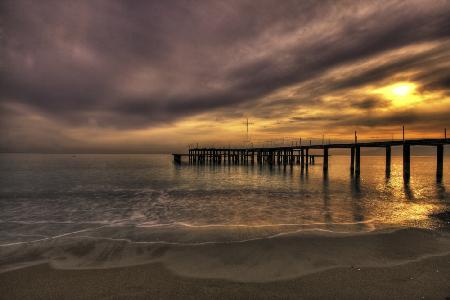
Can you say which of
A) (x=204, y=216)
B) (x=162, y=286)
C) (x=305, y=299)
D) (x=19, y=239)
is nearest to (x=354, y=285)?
(x=305, y=299)

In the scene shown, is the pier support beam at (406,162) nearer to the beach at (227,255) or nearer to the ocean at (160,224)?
the ocean at (160,224)

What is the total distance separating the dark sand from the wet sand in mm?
17

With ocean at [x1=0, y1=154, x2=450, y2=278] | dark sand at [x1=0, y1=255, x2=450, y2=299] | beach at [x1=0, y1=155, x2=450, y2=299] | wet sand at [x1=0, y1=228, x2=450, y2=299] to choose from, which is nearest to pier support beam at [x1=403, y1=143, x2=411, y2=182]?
ocean at [x1=0, y1=154, x2=450, y2=278]

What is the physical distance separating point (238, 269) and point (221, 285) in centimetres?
81

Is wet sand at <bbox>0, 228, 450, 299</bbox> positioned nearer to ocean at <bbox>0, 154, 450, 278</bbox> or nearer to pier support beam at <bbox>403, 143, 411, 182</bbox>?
ocean at <bbox>0, 154, 450, 278</bbox>

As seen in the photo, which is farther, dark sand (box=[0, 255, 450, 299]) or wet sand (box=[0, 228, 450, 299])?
wet sand (box=[0, 228, 450, 299])

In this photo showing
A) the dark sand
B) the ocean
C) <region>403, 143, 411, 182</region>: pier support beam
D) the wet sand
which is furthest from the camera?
<region>403, 143, 411, 182</region>: pier support beam

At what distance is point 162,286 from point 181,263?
122 centimetres

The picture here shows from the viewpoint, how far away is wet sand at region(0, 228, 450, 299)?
4.52 metres

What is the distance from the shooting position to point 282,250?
22.4 ft

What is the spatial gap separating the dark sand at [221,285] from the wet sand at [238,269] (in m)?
0.02

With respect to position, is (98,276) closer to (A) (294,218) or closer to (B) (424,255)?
(B) (424,255)

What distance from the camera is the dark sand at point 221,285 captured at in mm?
4402

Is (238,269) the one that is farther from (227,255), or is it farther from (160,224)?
(160,224)
